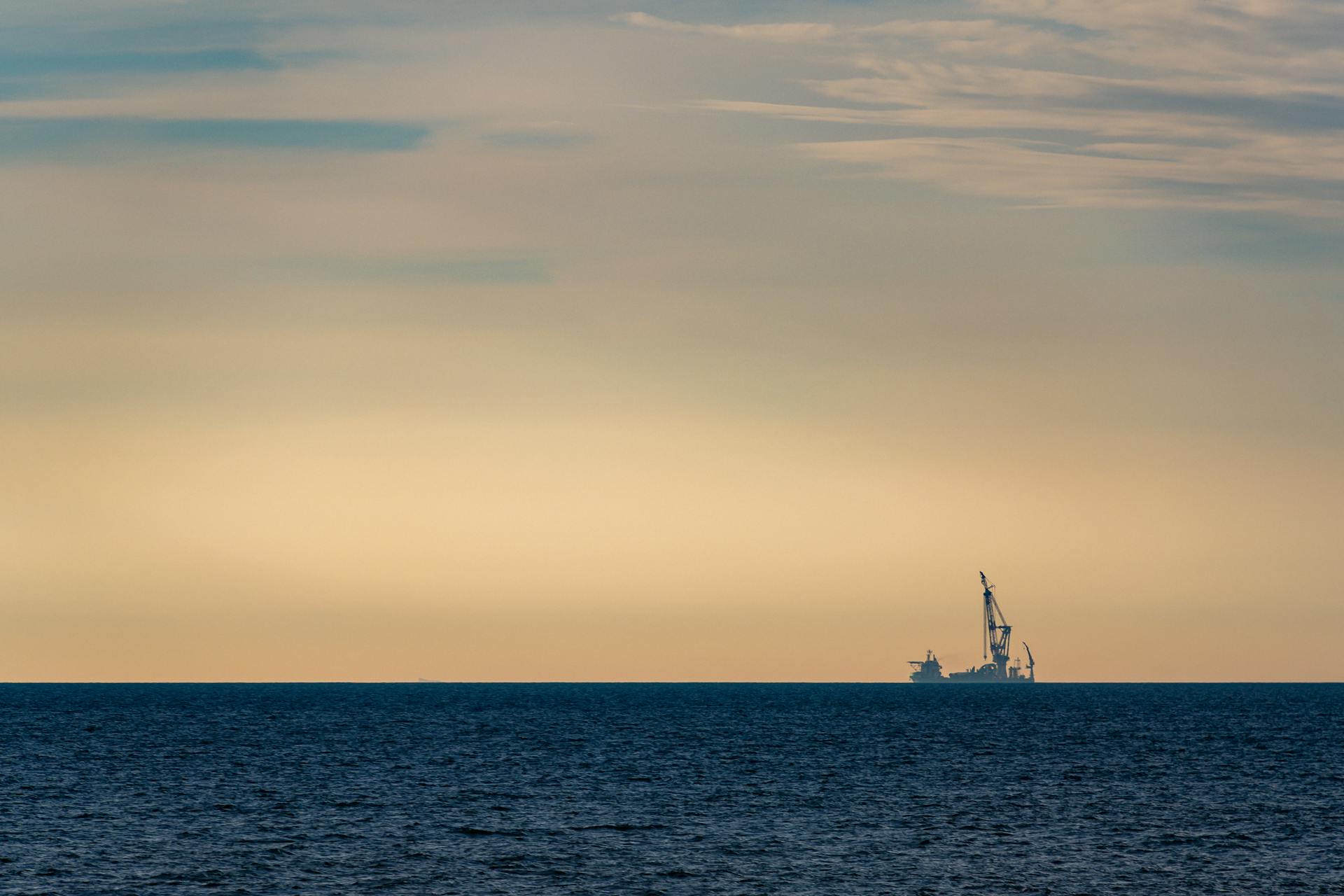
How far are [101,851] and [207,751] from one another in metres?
76.2

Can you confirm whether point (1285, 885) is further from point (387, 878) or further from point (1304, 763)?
point (1304, 763)

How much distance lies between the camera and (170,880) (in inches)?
2689

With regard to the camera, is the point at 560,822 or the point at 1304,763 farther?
the point at 1304,763

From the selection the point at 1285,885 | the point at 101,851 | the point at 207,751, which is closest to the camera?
the point at 1285,885

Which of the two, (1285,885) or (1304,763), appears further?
(1304,763)

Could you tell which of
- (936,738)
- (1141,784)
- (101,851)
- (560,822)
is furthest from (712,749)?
(101,851)

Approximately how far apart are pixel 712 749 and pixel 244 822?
72071 mm

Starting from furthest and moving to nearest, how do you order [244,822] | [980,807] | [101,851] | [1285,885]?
[980,807] < [244,822] < [101,851] < [1285,885]

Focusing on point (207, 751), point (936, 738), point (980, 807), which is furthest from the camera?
point (936, 738)

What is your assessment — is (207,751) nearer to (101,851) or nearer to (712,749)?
(712,749)

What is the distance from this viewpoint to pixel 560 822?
89375mm

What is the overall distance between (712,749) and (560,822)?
65882mm

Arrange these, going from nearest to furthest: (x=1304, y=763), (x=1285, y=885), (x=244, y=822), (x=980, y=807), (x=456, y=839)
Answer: (x=1285, y=885) < (x=456, y=839) < (x=244, y=822) < (x=980, y=807) < (x=1304, y=763)

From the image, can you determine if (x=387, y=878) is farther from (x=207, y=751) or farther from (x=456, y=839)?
(x=207, y=751)
